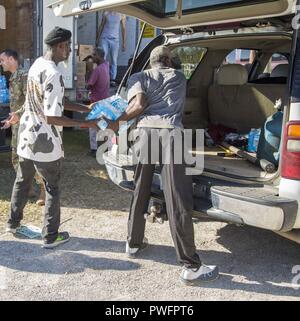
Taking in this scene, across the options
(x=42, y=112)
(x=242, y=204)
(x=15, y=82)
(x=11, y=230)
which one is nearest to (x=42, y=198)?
(x=11, y=230)

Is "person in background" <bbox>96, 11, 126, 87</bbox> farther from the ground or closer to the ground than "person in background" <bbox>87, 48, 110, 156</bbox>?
farther from the ground

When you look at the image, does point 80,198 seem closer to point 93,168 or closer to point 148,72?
point 93,168

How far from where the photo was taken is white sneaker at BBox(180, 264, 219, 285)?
12.4 ft

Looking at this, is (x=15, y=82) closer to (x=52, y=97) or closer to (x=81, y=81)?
(x=52, y=97)

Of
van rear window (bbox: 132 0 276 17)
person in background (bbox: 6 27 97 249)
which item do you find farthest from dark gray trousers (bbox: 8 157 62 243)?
van rear window (bbox: 132 0 276 17)

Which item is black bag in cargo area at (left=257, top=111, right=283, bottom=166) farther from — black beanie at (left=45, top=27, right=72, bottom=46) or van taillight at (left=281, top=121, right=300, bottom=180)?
black beanie at (left=45, top=27, right=72, bottom=46)

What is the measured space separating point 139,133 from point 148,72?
1.58 feet

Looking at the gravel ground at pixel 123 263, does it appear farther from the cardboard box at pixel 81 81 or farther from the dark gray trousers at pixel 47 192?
the cardboard box at pixel 81 81

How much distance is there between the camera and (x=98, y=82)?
316 inches

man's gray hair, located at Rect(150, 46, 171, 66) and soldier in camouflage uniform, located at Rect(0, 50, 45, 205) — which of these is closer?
man's gray hair, located at Rect(150, 46, 171, 66)

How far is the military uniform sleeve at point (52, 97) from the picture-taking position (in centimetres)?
404

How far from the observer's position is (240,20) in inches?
164
